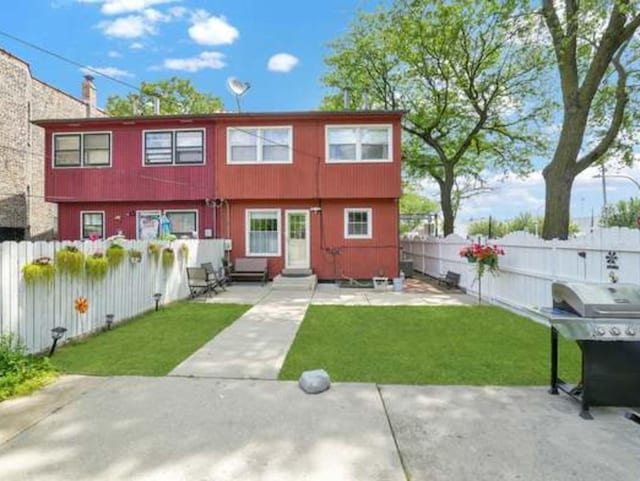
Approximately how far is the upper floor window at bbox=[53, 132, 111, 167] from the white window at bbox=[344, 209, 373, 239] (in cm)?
853

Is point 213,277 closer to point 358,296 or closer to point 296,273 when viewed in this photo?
point 296,273

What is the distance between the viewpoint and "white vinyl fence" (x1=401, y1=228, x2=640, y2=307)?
5195 mm

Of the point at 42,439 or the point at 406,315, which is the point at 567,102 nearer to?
the point at 406,315

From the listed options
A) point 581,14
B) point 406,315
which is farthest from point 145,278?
point 581,14

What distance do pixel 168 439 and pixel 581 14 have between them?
11.7m

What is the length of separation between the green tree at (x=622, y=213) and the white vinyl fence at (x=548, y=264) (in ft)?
44.7

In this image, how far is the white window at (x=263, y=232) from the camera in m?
A: 13.4

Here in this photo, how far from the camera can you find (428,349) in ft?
17.4

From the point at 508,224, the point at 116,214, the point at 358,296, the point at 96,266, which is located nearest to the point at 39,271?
the point at 96,266

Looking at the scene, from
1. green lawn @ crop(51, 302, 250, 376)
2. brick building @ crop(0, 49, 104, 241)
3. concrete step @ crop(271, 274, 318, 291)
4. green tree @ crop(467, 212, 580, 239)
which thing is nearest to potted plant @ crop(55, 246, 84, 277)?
green lawn @ crop(51, 302, 250, 376)

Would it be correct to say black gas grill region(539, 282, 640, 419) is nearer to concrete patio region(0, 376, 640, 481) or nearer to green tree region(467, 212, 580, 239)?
concrete patio region(0, 376, 640, 481)

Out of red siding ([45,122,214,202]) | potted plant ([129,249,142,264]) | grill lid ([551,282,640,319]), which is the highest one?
red siding ([45,122,214,202])

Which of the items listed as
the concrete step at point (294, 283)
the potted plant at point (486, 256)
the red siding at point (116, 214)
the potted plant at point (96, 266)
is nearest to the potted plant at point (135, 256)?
the potted plant at point (96, 266)

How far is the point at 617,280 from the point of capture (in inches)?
204
